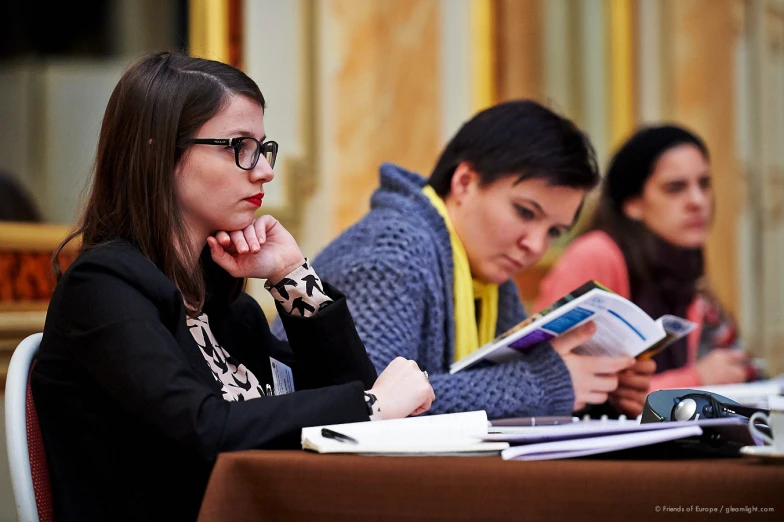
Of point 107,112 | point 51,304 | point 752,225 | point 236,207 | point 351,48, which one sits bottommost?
point 752,225

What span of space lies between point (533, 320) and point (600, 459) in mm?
702

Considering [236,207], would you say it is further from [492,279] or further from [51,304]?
[492,279]

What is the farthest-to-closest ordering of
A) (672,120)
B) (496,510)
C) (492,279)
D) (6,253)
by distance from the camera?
(672,120) < (6,253) < (492,279) < (496,510)

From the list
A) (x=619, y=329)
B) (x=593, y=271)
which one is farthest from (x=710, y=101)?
(x=619, y=329)

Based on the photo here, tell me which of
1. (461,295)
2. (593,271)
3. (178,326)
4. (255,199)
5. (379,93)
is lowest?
(593,271)

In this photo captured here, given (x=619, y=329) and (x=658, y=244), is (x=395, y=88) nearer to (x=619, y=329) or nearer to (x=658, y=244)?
(x=658, y=244)

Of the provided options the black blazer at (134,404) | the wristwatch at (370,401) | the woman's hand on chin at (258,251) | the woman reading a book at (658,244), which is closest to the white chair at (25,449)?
the black blazer at (134,404)

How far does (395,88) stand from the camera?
420cm

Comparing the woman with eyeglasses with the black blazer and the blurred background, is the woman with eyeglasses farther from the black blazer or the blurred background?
the blurred background

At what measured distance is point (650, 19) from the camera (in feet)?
20.7

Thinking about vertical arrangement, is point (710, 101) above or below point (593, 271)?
above

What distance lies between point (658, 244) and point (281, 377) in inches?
77.8

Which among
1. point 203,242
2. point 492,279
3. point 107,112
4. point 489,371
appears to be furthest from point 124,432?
point 492,279

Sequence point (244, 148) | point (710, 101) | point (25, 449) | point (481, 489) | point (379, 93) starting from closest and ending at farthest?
point (481, 489), point (25, 449), point (244, 148), point (379, 93), point (710, 101)
